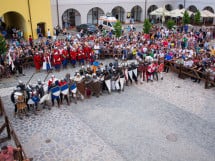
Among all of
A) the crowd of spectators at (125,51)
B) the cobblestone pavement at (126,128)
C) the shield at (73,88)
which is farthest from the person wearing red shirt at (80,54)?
the shield at (73,88)

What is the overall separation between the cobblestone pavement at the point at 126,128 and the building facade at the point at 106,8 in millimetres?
20928

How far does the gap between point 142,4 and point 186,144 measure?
3267 cm

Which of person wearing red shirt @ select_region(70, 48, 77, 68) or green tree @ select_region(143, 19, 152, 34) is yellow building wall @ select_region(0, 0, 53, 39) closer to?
green tree @ select_region(143, 19, 152, 34)

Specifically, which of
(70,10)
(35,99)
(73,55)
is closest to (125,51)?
(73,55)

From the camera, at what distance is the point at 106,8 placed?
122 ft

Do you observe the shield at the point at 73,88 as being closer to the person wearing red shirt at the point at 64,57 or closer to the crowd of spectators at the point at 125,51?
the crowd of spectators at the point at 125,51

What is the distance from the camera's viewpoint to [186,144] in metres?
10.2

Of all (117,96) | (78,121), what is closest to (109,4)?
(117,96)

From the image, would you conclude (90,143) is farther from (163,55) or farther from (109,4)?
(109,4)

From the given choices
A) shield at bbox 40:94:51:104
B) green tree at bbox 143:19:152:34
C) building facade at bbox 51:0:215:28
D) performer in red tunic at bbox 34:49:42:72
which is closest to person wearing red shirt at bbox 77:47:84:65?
performer in red tunic at bbox 34:49:42:72

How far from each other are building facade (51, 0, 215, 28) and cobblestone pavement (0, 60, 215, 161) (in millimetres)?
20928

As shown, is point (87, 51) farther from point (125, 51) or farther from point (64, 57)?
point (125, 51)

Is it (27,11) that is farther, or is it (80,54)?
(27,11)

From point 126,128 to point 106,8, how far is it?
28.5m
